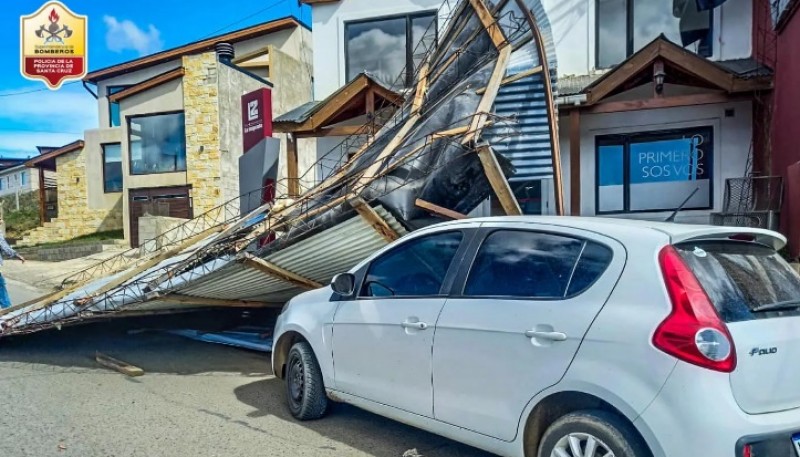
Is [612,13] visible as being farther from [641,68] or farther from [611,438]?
[611,438]

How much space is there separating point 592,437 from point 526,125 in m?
4.70

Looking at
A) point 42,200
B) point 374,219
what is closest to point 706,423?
point 374,219

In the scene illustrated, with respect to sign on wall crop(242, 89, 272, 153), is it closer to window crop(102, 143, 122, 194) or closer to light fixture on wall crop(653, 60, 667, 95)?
light fixture on wall crop(653, 60, 667, 95)

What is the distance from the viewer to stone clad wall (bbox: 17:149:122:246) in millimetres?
23219

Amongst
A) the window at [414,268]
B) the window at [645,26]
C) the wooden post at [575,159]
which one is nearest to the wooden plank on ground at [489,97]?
the window at [414,268]

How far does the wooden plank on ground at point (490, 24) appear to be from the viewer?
7.30 meters

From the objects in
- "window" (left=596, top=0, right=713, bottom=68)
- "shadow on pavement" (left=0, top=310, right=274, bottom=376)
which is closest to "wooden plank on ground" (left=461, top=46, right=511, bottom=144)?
"shadow on pavement" (left=0, top=310, right=274, bottom=376)

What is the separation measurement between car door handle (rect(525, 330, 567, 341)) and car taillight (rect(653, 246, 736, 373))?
0.47 m

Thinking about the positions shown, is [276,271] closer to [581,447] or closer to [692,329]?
[581,447]

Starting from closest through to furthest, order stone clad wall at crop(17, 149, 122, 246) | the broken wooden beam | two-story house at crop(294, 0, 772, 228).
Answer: the broken wooden beam < two-story house at crop(294, 0, 772, 228) < stone clad wall at crop(17, 149, 122, 246)

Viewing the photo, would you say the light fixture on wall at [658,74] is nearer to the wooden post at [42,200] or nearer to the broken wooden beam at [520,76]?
the broken wooden beam at [520,76]

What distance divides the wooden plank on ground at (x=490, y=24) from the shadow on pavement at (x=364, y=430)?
188 inches

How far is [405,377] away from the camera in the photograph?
390cm

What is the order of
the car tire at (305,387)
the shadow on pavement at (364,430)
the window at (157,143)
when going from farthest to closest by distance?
the window at (157,143)
the car tire at (305,387)
the shadow on pavement at (364,430)
